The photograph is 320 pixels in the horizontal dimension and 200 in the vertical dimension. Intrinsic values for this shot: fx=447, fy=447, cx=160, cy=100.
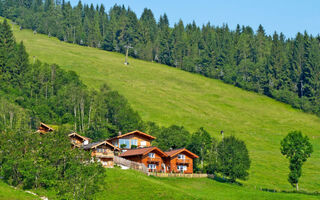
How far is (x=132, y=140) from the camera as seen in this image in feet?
339

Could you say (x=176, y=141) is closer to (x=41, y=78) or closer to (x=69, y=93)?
(x=69, y=93)

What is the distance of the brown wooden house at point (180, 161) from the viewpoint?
303ft

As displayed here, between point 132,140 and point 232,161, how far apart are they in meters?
24.9

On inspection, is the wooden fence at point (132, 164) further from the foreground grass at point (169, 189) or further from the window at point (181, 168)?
the window at point (181, 168)

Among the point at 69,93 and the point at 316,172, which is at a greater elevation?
the point at 69,93

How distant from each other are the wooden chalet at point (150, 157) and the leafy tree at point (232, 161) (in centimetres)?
1171

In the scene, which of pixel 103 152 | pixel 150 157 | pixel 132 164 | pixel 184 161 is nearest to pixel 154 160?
pixel 150 157

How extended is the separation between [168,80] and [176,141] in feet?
299

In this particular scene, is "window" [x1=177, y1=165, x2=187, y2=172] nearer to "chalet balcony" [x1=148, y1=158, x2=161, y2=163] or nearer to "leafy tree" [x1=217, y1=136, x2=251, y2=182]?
"chalet balcony" [x1=148, y1=158, x2=161, y2=163]

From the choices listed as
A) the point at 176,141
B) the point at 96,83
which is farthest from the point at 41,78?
the point at 176,141

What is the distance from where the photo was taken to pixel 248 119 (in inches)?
6171

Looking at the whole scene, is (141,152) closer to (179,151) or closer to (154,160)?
(154,160)

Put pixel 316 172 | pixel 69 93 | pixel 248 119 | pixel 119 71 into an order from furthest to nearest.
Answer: pixel 119 71 < pixel 248 119 < pixel 69 93 < pixel 316 172

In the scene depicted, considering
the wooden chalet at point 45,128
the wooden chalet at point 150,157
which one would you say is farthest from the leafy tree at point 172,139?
the wooden chalet at point 45,128
